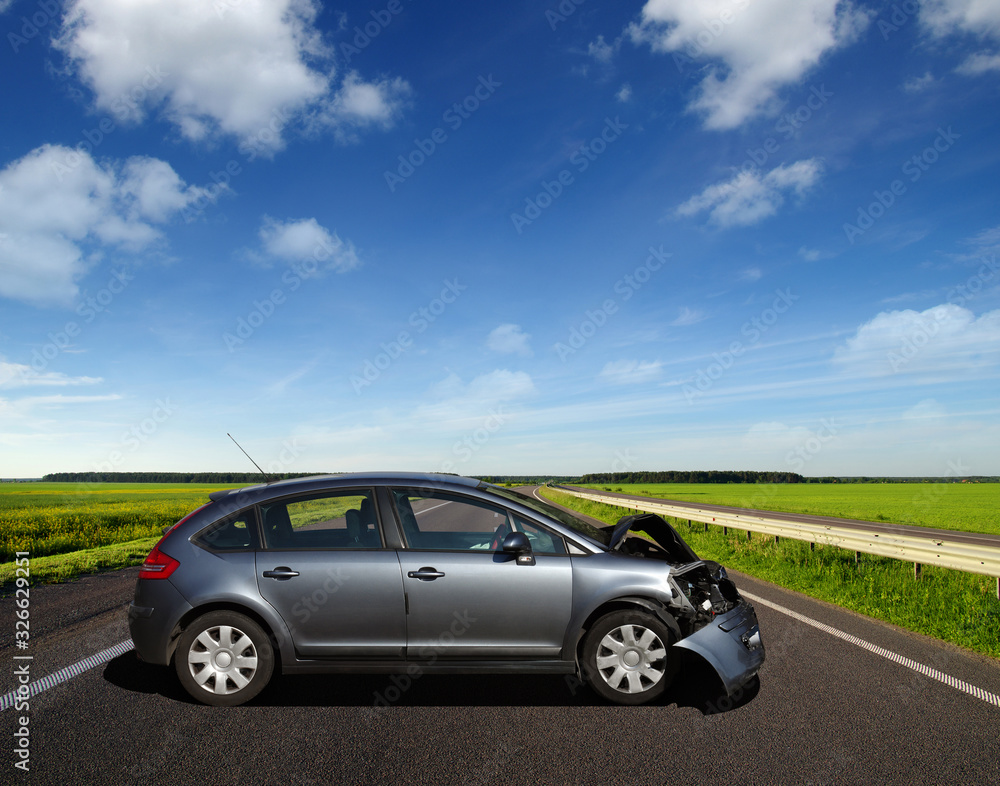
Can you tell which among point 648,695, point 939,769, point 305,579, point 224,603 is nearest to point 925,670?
point 939,769

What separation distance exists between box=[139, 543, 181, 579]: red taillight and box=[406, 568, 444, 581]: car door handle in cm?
162

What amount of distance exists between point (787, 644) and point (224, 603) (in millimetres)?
4702

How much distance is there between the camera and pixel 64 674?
4.56 meters

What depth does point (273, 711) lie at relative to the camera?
3932mm

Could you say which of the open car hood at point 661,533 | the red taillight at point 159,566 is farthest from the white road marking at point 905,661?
the red taillight at point 159,566

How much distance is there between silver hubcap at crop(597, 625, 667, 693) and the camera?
411cm

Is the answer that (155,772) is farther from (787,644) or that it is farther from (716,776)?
(787,644)

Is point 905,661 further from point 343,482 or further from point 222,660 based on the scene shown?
point 222,660

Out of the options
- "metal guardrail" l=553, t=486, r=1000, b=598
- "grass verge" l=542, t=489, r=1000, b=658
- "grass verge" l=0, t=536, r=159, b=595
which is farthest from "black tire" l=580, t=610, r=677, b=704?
"grass verge" l=0, t=536, r=159, b=595

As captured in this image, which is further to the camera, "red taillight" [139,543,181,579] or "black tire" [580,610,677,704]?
"red taillight" [139,543,181,579]

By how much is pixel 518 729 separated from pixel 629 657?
3.00ft

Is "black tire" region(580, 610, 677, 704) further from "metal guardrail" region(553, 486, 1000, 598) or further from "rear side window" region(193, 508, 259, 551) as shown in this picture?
"metal guardrail" region(553, 486, 1000, 598)

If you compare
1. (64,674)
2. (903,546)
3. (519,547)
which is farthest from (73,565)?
(903,546)

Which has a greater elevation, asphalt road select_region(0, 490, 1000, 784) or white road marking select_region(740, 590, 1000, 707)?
asphalt road select_region(0, 490, 1000, 784)
